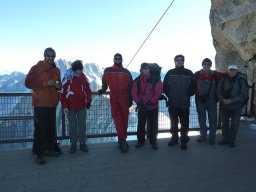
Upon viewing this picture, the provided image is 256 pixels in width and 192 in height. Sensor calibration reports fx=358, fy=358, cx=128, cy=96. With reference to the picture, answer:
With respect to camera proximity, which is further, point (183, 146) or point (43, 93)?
point (183, 146)

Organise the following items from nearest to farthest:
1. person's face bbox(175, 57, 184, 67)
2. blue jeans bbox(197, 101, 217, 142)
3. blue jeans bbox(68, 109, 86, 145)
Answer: blue jeans bbox(68, 109, 86, 145), person's face bbox(175, 57, 184, 67), blue jeans bbox(197, 101, 217, 142)

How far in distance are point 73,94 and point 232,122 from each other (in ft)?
11.9

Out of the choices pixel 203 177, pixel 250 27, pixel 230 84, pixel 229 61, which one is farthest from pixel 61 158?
Result: pixel 229 61

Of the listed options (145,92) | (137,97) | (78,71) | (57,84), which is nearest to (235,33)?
(145,92)

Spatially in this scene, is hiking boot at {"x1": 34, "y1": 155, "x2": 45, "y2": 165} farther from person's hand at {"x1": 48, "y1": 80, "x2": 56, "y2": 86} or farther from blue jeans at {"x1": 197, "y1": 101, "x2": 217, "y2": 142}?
blue jeans at {"x1": 197, "y1": 101, "x2": 217, "y2": 142}

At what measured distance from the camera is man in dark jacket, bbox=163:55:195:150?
7.60 metres

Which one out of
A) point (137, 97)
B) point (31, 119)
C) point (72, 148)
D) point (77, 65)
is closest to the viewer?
point (77, 65)

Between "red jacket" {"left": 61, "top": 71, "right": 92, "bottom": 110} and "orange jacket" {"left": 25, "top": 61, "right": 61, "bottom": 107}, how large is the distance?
36 cm

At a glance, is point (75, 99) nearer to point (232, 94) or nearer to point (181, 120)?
point (181, 120)

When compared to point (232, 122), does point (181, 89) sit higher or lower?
higher

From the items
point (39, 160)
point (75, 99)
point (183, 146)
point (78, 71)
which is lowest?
point (39, 160)

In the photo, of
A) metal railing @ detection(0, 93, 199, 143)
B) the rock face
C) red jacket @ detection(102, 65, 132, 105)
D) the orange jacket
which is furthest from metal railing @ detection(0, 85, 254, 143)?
the rock face

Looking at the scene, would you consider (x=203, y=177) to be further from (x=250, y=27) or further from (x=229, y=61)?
(x=229, y=61)

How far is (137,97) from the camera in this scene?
740 cm
